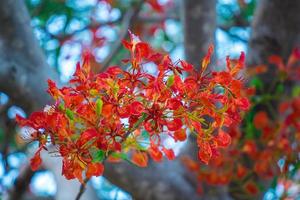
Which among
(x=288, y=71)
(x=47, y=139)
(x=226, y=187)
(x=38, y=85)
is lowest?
(x=47, y=139)

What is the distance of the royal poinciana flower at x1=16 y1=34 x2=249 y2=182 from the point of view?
2.65ft

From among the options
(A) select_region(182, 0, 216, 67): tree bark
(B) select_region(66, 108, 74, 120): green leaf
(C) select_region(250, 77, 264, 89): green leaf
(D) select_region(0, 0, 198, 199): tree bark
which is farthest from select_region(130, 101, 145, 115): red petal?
(C) select_region(250, 77, 264, 89): green leaf

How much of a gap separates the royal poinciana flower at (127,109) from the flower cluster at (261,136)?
2.85 feet

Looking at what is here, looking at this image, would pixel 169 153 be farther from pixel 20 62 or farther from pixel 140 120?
pixel 20 62

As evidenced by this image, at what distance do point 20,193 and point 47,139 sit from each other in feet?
4.05

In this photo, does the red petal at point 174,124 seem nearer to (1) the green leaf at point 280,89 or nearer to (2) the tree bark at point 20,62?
(2) the tree bark at point 20,62

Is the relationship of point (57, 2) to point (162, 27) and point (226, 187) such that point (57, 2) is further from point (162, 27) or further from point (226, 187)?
point (226, 187)

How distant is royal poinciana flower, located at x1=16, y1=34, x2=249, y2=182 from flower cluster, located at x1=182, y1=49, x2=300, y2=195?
2.85 feet

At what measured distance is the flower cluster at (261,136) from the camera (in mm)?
1771

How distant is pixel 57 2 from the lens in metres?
2.73

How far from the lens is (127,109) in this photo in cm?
79

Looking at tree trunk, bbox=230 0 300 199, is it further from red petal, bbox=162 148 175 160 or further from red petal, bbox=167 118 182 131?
red petal, bbox=167 118 182 131

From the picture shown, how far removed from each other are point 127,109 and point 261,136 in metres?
1.17

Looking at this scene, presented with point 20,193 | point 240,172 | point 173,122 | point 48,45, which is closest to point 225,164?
point 240,172
